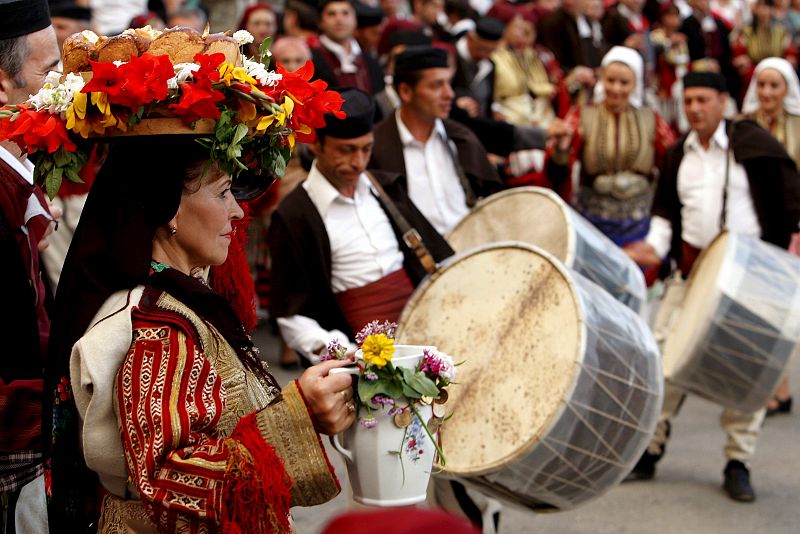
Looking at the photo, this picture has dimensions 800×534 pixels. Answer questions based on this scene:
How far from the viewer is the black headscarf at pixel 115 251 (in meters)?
2.42

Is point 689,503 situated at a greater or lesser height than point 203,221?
lesser

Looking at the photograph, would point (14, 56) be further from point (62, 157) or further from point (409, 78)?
point (409, 78)

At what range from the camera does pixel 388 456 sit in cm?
257

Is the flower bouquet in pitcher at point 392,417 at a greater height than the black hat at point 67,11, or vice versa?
the flower bouquet in pitcher at point 392,417

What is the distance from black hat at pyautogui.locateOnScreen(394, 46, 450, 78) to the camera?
624 centimetres

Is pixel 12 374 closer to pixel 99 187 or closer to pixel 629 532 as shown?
pixel 99 187

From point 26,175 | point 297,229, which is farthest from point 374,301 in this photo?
point 26,175

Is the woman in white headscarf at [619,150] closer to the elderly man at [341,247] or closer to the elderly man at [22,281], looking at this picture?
the elderly man at [341,247]

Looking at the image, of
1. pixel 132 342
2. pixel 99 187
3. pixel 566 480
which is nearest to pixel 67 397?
pixel 132 342

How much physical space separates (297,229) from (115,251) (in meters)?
2.20

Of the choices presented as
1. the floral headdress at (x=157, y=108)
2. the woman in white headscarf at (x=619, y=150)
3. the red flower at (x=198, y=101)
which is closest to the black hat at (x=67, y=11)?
the woman in white headscarf at (x=619, y=150)

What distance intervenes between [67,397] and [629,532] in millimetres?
3343

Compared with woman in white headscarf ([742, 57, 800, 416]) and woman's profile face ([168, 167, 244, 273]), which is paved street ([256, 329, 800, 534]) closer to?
woman in white headscarf ([742, 57, 800, 416])

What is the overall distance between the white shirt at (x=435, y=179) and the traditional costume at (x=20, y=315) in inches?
112
